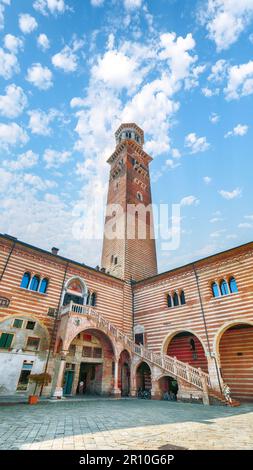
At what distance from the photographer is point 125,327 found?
22.3 metres

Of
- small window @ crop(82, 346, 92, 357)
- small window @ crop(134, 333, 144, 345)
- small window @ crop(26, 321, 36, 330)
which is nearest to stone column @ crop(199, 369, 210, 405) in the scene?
small window @ crop(134, 333, 144, 345)

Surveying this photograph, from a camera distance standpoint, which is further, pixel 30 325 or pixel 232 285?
pixel 232 285

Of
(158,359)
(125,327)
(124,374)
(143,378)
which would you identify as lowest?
(143,378)

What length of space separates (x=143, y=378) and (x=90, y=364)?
496 centimetres

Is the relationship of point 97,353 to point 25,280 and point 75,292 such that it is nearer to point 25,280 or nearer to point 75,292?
A: point 75,292

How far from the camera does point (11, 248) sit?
17.4 metres

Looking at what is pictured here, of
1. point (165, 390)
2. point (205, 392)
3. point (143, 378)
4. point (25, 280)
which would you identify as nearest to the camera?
point (205, 392)

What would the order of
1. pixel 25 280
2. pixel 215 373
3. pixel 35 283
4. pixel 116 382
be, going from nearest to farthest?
pixel 215 373
pixel 116 382
pixel 25 280
pixel 35 283

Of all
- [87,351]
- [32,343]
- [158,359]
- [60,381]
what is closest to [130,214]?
[87,351]

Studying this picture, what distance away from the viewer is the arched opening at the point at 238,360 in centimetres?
1648

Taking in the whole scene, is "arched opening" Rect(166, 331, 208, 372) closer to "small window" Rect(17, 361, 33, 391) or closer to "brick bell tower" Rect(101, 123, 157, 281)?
"brick bell tower" Rect(101, 123, 157, 281)

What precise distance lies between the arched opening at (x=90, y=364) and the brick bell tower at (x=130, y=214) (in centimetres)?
769

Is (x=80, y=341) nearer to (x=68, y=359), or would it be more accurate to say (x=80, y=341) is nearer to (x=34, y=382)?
(x=68, y=359)

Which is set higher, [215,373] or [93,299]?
[93,299]
